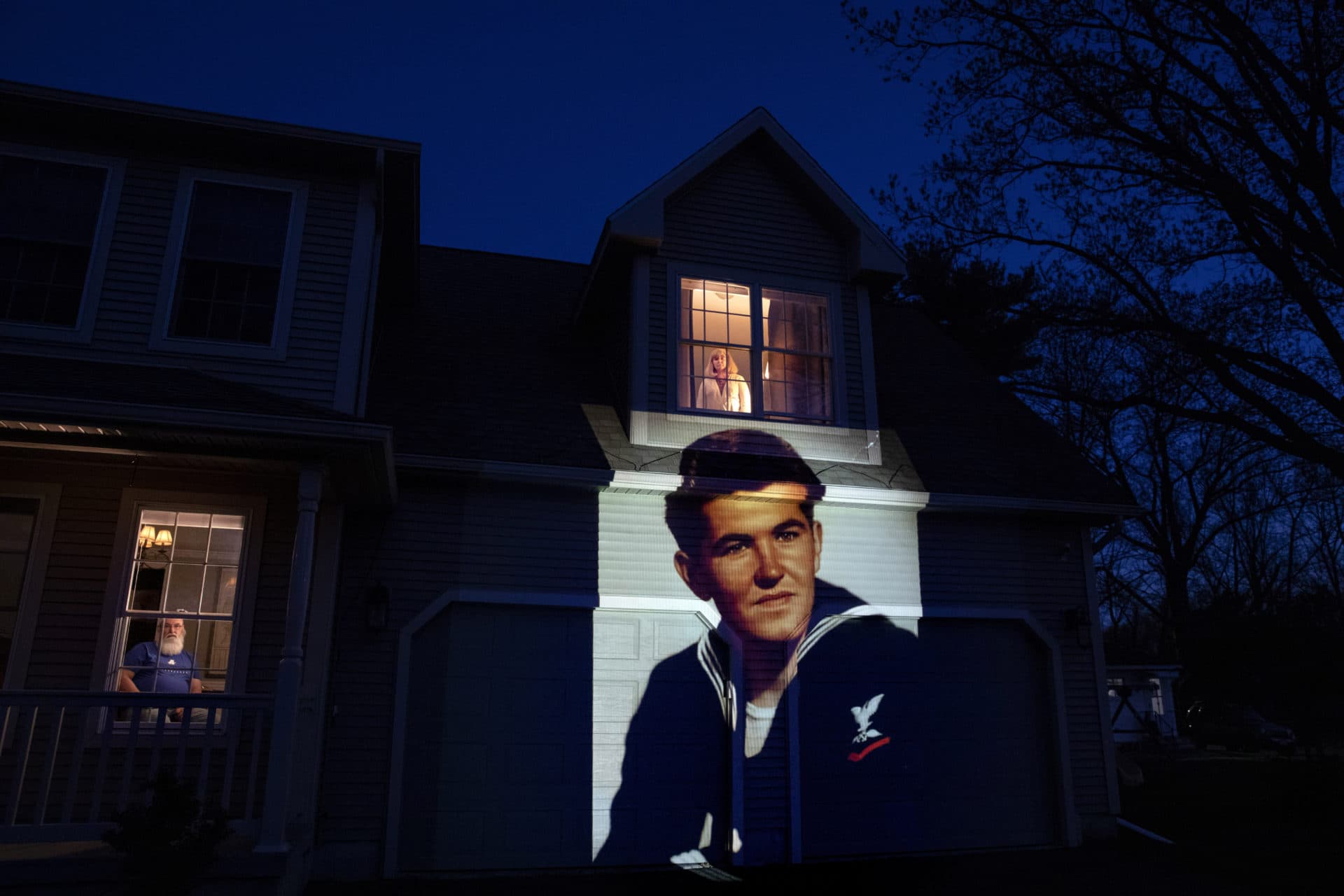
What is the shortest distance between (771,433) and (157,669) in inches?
212

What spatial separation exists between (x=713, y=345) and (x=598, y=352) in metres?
1.53

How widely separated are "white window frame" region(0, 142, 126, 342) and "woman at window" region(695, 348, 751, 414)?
16.4ft

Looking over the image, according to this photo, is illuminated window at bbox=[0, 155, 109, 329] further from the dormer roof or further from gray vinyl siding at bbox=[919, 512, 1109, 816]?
Answer: gray vinyl siding at bbox=[919, 512, 1109, 816]

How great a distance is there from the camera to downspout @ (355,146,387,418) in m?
7.20

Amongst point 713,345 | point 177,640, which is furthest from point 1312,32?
point 177,640

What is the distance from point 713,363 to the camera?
8.71 metres

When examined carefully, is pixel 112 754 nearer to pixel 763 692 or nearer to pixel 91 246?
pixel 91 246

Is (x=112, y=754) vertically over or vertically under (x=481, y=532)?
under

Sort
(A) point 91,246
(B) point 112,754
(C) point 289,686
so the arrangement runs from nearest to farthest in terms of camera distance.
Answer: (C) point 289,686, (B) point 112,754, (A) point 91,246

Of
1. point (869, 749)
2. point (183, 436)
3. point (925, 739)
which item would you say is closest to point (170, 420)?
point (183, 436)

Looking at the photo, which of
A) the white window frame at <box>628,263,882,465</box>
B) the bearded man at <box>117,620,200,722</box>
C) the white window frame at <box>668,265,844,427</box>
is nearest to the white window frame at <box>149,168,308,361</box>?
the bearded man at <box>117,620,200,722</box>

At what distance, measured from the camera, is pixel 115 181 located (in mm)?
7023

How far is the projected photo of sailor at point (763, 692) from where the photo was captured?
7.46 metres

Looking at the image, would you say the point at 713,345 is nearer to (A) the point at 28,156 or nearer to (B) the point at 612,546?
(B) the point at 612,546
